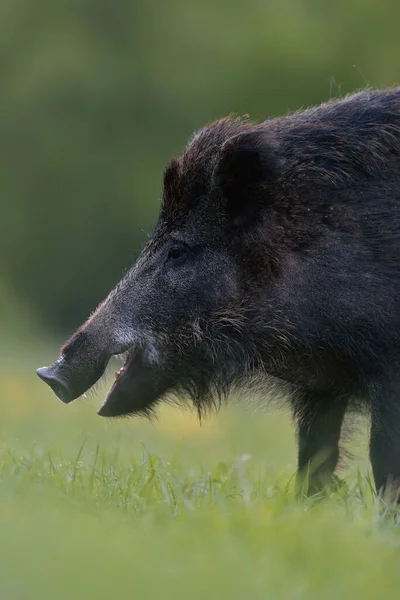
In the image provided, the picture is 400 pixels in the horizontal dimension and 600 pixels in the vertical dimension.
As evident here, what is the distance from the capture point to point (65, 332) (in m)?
19.1

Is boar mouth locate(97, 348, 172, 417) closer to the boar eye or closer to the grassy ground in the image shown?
the grassy ground

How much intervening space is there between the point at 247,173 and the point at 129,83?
18.3m

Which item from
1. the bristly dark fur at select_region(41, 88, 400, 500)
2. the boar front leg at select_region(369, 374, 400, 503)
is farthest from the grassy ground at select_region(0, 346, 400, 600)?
the bristly dark fur at select_region(41, 88, 400, 500)

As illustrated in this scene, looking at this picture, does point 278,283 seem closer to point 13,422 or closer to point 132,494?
point 132,494

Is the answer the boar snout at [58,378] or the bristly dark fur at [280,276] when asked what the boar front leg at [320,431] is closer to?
the bristly dark fur at [280,276]

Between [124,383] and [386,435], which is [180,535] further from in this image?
[124,383]

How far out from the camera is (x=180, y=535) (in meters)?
3.30

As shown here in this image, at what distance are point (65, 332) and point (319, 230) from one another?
14.5m

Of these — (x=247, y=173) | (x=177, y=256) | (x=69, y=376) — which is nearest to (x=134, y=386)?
(x=69, y=376)

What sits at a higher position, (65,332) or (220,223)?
(220,223)

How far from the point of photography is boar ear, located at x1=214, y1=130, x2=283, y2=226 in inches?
199

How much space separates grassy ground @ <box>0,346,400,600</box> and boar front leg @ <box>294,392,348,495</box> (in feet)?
0.48

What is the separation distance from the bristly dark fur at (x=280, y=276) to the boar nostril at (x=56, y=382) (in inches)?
3.2

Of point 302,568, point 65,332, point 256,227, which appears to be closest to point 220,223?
point 256,227
